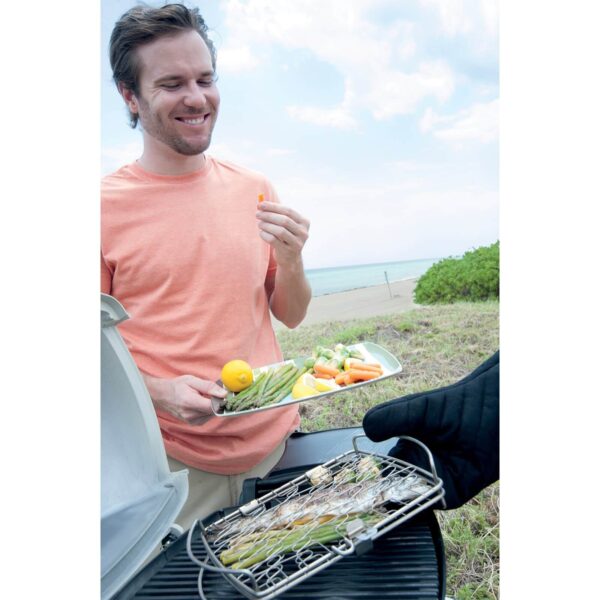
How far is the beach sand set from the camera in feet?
10.9

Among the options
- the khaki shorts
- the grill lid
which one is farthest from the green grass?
the grill lid

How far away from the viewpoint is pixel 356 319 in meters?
3.22

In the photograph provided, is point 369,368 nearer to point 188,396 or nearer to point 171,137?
point 188,396

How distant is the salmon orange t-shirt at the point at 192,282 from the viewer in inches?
51.7

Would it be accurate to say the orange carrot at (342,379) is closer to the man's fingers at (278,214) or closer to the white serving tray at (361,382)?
the white serving tray at (361,382)

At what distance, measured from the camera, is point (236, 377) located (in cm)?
123

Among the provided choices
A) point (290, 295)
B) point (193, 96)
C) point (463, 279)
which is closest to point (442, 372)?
point (463, 279)

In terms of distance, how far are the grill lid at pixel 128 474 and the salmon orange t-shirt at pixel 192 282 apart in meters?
0.41

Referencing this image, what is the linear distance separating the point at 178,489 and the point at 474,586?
119 centimetres

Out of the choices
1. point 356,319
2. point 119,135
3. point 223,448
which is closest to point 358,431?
point 223,448

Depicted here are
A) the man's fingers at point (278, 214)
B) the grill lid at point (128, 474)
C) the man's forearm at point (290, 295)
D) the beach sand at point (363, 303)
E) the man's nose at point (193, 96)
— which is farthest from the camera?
the beach sand at point (363, 303)

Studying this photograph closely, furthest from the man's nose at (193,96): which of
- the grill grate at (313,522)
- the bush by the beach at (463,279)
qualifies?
the bush by the beach at (463,279)
